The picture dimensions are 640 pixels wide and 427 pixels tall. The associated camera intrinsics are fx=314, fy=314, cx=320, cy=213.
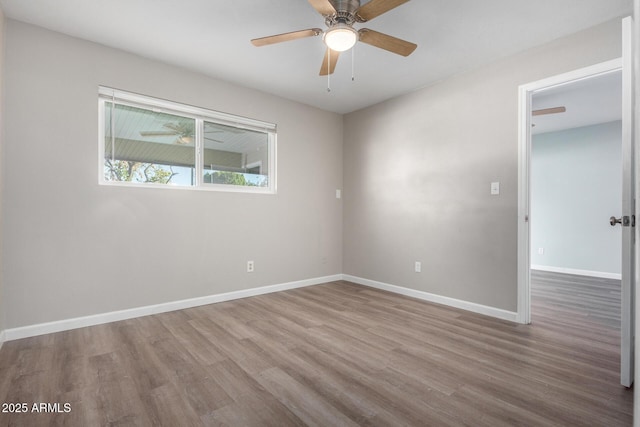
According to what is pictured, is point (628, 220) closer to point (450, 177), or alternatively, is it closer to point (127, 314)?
point (450, 177)

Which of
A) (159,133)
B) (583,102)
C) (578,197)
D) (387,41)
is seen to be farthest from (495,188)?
(578,197)

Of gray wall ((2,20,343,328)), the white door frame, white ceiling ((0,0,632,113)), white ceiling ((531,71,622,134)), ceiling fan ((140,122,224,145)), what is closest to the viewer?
white ceiling ((0,0,632,113))

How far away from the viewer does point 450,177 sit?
3352 millimetres

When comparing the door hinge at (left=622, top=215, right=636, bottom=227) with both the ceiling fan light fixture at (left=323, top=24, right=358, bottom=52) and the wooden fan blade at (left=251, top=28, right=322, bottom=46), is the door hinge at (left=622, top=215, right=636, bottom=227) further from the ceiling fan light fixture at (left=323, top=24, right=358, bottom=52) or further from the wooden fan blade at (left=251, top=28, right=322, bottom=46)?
the wooden fan blade at (left=251, top=28, right=322, bottom=46)

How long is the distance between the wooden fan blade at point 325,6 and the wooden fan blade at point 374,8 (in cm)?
16

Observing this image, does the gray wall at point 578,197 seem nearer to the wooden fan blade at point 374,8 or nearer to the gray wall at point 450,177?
the gray wall at point 450,177

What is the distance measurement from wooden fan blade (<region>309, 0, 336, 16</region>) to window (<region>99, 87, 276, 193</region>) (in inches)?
74.3

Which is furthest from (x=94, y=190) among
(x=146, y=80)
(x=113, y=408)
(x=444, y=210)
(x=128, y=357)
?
(x=444, y=210)

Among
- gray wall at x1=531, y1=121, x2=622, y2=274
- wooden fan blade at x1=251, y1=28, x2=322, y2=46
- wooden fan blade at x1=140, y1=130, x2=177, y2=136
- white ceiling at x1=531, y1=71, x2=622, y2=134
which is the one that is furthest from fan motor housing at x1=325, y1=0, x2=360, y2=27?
gray wall at x1=531, y1=121, x2=622, y2=274

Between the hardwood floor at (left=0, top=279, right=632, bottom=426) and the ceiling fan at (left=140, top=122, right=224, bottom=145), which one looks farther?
the ceiling fan at (left=140, top=122, right=224, bottom=145)

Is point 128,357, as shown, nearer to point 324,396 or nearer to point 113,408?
point 113,408

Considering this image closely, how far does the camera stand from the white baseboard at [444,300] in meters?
2.90

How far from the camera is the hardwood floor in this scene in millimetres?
1509

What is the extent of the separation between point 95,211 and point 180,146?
1.00m
